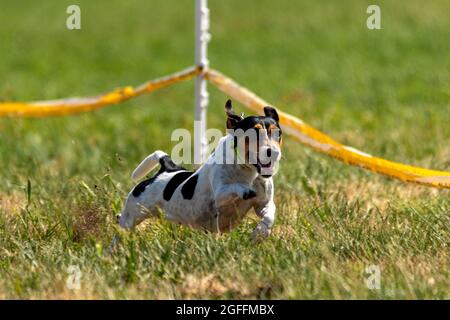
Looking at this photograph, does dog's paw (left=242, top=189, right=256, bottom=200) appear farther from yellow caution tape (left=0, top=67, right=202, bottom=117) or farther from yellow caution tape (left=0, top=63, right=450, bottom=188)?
yellow caution tape (left=0, top=67, right=202, bottom=117)

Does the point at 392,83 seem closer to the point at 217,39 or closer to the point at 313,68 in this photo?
the point at 313,68

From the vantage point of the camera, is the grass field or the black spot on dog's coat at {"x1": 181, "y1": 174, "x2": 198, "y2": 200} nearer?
the grass field

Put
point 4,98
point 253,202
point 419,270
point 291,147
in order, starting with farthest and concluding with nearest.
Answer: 1. point 4,98
2. point 291,147
3. point 253,202
4. point 419,270

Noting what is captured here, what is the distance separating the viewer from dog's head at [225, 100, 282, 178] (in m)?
5.67

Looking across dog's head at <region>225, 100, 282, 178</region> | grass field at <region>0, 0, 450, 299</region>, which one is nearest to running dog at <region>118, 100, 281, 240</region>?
dog's head at <region>225, 100, 282, 178</region>

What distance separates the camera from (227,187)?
19.2 ft

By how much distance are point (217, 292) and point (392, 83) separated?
35.5ft

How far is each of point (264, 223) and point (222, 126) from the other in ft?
21.5

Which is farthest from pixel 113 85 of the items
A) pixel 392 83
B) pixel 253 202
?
pixel 253 202

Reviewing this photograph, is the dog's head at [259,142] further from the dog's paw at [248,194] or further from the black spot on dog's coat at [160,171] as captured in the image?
the black spot on dog's coat at [160,171]

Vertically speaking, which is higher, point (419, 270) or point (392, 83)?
point (419, 270)

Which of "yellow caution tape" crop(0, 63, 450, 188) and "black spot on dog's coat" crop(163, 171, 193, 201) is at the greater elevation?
"black spot on dog's coat" crop(163, 171, 193, 201)

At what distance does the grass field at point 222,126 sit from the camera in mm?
5648

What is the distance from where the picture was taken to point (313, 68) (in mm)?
18109
